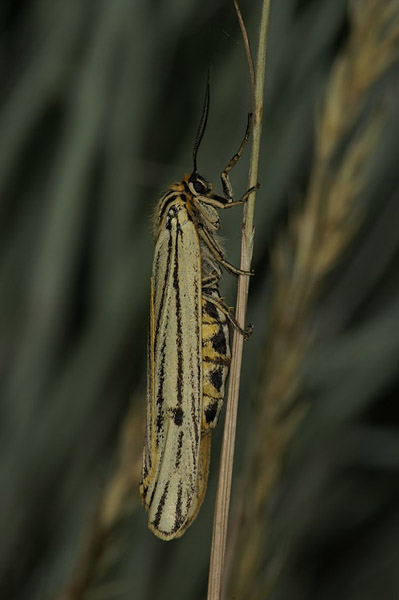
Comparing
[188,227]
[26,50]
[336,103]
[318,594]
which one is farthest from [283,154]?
[318,594]

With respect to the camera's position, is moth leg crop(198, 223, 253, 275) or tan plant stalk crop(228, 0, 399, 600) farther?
moth leg crop(198, 223, 253, 275)

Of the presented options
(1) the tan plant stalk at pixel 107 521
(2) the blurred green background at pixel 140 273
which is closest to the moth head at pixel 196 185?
(2) the blurred green background at pixel 140 273

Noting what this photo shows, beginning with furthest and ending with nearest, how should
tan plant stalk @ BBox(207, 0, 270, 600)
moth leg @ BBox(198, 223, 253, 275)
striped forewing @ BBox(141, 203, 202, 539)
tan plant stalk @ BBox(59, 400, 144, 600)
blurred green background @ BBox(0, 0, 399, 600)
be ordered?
blurred green background @ BBox(0, 0, 399, 600)
moth leg @ BBox(198, 223, 253, 275)
striped forewing @ BBox(141, 203, 202, 539)
tan plant stalk @ BBox(59, 400, 144, 600)
tan plant stalk @ BBox(207, 0, 270, 600)

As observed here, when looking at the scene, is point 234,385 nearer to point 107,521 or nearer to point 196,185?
point 107,521

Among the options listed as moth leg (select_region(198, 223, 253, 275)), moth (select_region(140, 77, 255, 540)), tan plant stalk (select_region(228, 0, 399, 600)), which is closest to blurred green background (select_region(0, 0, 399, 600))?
moth leg (select_region(198, 223, 253, 275))

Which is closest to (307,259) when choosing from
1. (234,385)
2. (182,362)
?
(234,385)

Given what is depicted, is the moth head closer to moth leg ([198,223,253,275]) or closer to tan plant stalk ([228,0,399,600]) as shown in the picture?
moth leg ([198,223,253,275])

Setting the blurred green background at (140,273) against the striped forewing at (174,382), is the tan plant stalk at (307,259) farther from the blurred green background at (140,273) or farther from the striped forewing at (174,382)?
the blurred green background at (140,273)
